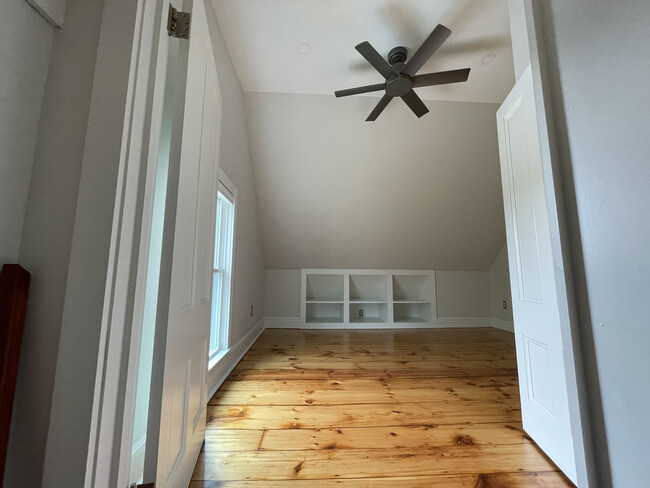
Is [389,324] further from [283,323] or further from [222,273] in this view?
[222,273]

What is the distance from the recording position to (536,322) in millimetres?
1323

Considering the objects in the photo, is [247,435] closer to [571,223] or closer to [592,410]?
[592,410]

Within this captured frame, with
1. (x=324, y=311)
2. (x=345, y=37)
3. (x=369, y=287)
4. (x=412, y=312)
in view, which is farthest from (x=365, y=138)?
(x=412, y=312)

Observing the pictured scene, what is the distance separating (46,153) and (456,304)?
4.86 m

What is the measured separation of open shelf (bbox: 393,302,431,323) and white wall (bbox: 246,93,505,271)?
814mm

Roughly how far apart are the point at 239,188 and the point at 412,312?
3776mm

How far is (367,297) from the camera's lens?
4609 millimetres

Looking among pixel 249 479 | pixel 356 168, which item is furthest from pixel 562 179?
pixel 356 168

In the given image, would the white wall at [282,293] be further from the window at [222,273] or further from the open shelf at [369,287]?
the window at [222,273]

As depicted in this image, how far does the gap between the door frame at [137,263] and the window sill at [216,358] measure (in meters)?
1.34

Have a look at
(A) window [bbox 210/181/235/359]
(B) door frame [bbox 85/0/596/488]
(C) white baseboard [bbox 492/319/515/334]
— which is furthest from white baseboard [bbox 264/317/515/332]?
(B) door frame [bbox 85/0/596/488]

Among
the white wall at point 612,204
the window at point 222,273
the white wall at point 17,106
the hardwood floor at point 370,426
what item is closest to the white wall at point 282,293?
the hardwood floor at point 370,426

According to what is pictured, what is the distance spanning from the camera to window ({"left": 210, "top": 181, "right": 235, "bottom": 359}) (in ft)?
Result: 6.97

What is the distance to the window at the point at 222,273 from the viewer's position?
2.12 m
